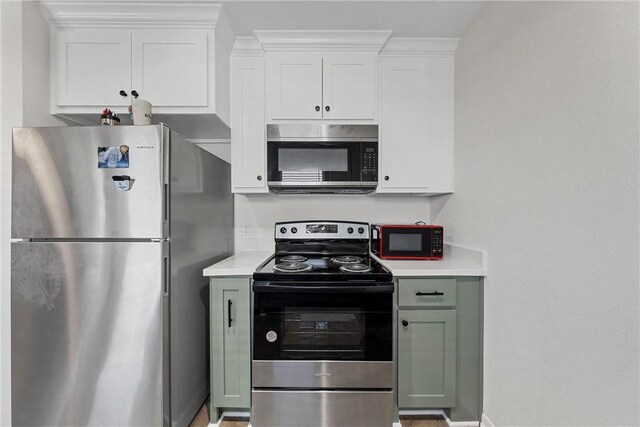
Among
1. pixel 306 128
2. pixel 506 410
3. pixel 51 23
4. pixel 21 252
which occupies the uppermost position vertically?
pixel 51 23

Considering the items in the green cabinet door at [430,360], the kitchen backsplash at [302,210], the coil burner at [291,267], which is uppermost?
the kitchen backsplash at [302,210]

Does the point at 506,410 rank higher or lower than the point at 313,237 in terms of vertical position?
lower

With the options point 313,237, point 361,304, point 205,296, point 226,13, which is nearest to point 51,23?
point 226,13

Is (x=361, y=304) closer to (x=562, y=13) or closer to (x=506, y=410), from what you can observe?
(x=506, y=410)

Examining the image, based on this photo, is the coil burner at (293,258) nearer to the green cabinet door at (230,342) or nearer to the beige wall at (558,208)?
the green cabinet door at (230,342)

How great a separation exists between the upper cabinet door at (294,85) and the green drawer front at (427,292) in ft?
4.28

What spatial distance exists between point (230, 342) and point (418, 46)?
2385 mm

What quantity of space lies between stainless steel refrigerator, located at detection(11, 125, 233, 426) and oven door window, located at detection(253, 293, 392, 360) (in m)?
0.53

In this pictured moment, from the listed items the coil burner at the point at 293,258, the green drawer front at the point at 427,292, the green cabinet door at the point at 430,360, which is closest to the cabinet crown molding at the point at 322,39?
the coil burner at the point at 293,258

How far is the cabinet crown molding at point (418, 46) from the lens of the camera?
1.99 m

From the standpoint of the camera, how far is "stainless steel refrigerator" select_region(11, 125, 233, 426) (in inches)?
53.6

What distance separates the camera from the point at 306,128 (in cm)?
198

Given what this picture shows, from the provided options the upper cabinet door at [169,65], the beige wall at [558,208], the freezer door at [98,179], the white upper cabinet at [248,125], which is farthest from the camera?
the white upper cabinet at [248,125]

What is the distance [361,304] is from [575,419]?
37.0 inches
